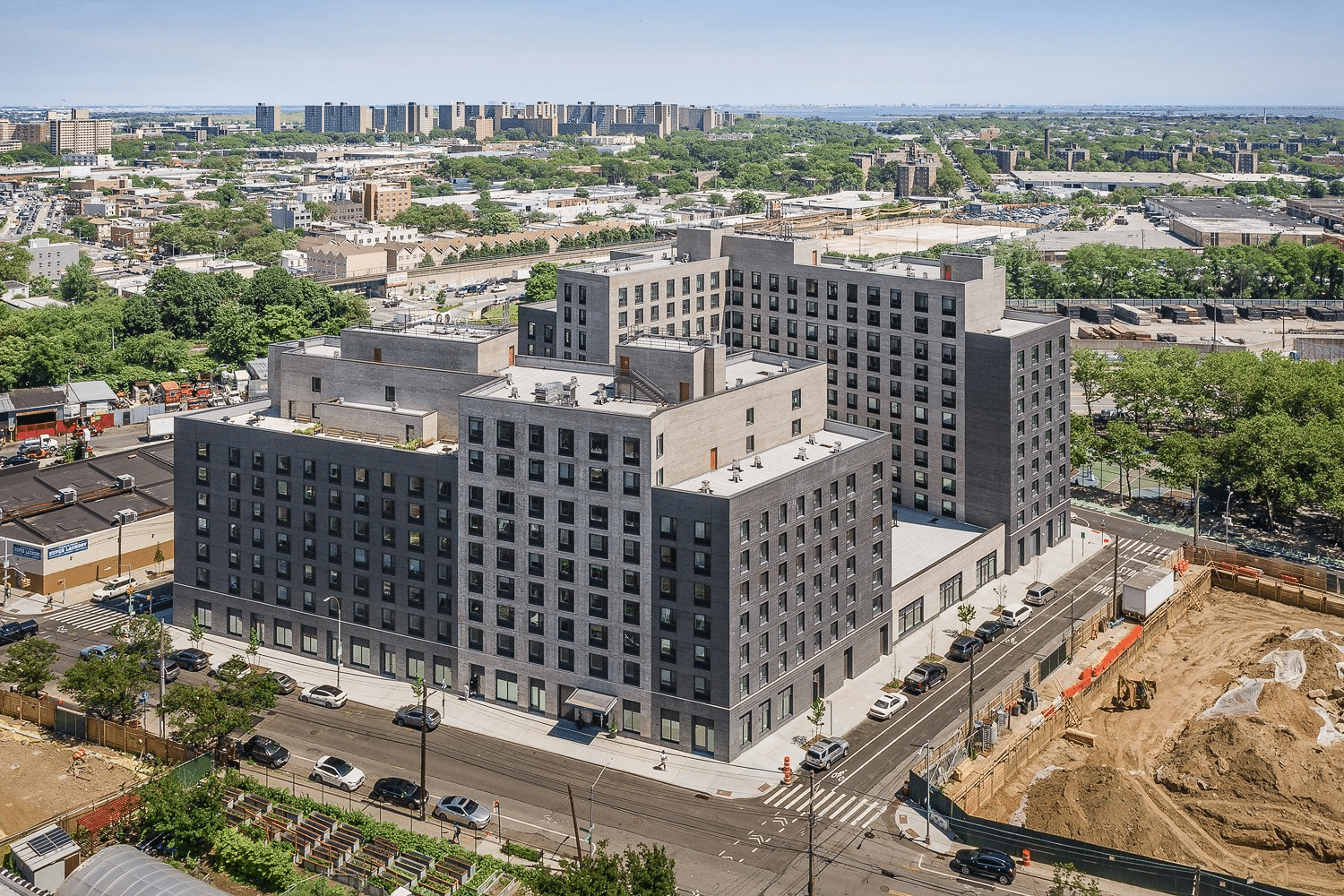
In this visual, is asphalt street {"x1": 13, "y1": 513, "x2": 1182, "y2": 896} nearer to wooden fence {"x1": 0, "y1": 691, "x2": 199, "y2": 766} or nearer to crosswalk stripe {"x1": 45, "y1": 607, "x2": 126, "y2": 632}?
wooden fence {"x1": 0, "y1": 691, "x2": 199, "y2": 766}

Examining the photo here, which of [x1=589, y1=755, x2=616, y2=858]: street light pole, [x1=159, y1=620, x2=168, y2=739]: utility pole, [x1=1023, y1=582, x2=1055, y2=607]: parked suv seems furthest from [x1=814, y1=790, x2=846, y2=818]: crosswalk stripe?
[x1=159, y1=620, x2=168, y2=739]: utility pole

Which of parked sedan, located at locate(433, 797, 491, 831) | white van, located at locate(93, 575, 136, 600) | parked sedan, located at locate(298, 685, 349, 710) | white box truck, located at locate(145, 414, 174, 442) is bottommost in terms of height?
parked sedan, located at locate(433, 797, 491, 831)

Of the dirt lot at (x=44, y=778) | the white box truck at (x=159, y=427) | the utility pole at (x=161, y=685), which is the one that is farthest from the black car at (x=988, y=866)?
the white box truck at (x=159, y=427)

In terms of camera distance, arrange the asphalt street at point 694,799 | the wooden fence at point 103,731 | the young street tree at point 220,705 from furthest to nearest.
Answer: the wooden fence at point 103,731 → the young street tree at point 220,705 → the asphalt street at point 694,799

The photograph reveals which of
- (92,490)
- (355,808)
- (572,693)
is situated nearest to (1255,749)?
(572,693)

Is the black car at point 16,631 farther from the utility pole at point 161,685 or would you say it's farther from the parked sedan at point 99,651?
the utility pole at point 161,685

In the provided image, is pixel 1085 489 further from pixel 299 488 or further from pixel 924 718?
pixel 299 488

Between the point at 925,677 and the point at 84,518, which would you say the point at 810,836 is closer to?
the point at 925,677
